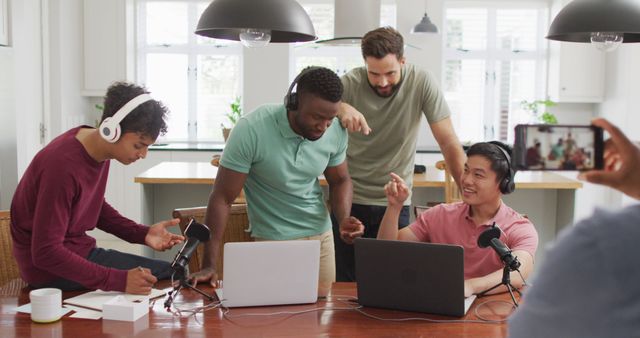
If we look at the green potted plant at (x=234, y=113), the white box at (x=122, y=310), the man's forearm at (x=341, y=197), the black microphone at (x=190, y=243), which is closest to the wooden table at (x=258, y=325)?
the white box at (x=122, y=310)

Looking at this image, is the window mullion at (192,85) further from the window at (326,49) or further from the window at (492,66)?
the window at (492,66)

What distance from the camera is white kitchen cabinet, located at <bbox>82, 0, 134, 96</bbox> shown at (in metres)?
6.76

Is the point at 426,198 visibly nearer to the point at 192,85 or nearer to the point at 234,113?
the point at 234,113

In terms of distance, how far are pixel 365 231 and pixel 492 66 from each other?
5.03 m

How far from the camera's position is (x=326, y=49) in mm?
7488

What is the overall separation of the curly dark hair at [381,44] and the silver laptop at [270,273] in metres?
0.95

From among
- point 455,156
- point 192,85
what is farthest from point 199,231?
point 192,85

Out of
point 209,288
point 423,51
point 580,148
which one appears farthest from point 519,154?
point 423,51

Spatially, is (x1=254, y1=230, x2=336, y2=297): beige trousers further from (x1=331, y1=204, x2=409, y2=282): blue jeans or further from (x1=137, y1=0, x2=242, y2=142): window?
(x1=137, y1=0, x2=242, y2=142): window

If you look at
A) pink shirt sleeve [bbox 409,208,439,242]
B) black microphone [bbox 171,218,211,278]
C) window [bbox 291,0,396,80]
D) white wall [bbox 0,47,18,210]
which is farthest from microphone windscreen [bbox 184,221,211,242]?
window [bbox 291,0,396,80]

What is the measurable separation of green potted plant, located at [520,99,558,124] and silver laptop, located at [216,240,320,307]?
5.33 m

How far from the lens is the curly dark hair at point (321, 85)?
225 centimetres

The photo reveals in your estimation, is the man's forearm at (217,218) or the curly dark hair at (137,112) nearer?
the curly dark hair at (137,112)

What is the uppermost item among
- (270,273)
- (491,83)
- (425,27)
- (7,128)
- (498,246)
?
(425,27)
